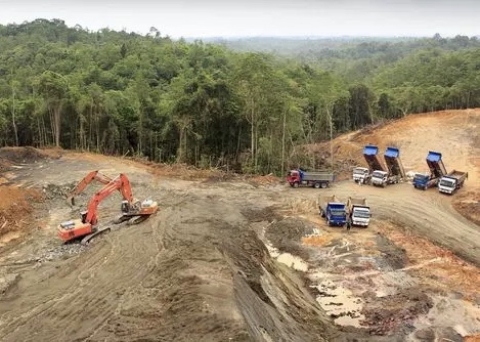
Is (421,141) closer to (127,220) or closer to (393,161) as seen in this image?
(393,161)

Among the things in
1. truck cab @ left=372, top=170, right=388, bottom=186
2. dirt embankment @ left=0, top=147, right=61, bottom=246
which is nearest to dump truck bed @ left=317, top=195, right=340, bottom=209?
truck cab @ left=372, top=170, right=388, bottom=186

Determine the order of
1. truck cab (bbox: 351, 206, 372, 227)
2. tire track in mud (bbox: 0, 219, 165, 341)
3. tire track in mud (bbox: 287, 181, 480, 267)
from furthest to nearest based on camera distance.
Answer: truck cab (bbox: 351, 206, 372, 227) < tire track in mud (bbox: 287, 181, 480, 267) < tire track in mud (bbox: 0, 219, 165, 341)

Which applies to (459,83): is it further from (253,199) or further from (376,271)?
(376,271)

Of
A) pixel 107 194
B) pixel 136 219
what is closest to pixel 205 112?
pixel 136 219

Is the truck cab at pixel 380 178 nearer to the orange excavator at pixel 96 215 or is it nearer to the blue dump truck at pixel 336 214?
the blue dump truck at pixel 336 214

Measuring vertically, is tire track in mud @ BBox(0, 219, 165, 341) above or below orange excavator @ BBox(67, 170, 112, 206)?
below

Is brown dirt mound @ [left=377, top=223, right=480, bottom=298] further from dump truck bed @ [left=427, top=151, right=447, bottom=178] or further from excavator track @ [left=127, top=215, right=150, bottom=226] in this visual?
excavator track @ [left=127, top=215, right=150, bottom=226]
